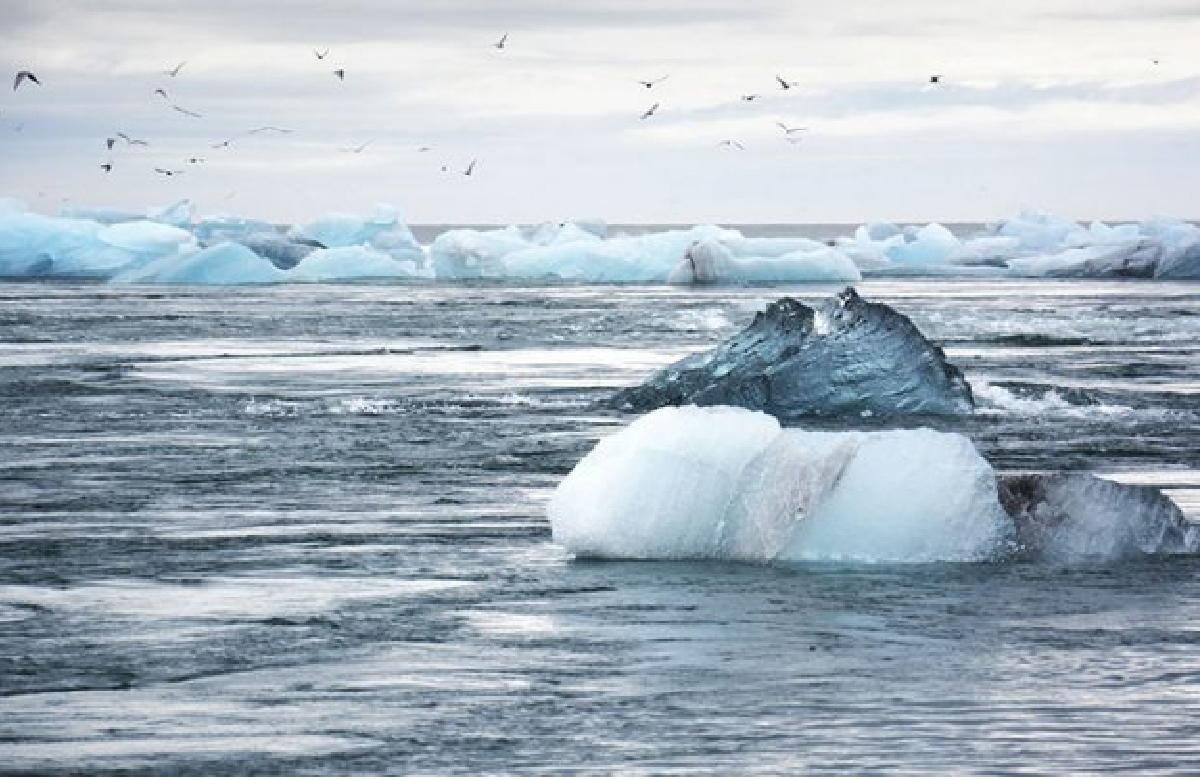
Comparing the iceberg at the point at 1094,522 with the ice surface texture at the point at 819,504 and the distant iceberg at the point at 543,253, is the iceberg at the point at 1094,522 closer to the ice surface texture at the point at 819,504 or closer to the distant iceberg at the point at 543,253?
the ice surface texture at the point at 819,504

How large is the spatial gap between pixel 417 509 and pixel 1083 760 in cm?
682

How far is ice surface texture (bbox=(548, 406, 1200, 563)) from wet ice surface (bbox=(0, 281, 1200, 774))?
0.74 ft

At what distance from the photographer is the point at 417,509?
13867mm

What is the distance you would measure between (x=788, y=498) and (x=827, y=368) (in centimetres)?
797

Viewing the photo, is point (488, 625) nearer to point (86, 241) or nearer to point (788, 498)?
point (788, 498)

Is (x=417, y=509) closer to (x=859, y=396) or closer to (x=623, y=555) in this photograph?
(x=623, y=555)

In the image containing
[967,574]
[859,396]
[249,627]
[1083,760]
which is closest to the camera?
[1083,760]

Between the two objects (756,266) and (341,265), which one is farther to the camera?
(341,265)

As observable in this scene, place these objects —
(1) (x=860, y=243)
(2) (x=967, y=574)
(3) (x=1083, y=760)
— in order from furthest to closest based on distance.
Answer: (1) (x=860, y=243)
(2) (x=967, y=574)
(3) (x=1083, y=760)

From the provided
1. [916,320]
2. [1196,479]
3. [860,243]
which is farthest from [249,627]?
[860,243]

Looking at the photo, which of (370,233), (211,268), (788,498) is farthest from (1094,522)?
(370,233)

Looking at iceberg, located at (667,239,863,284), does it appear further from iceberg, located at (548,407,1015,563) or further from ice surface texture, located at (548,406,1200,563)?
iceberg, located at (548,407,1015,563)

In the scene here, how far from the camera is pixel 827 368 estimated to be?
763 inches

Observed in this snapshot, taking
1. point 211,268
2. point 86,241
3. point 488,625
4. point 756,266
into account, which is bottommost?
point 488,625
